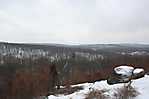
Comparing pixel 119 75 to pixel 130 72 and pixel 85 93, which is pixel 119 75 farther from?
pixel 85 93

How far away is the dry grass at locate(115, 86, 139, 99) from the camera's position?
9.09 metres

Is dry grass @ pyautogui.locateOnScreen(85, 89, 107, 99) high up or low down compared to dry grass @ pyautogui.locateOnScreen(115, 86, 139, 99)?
down

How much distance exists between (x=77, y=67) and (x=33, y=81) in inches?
1129

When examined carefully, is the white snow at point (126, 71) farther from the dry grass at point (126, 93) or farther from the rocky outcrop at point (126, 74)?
the dry grass at point (126, 93)

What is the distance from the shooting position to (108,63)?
69750 millimetres

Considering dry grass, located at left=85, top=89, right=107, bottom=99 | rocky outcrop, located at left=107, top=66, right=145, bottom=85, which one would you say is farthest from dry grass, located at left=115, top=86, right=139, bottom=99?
rocky outcrop, located at left=107, top=66, right=145, bottom=85

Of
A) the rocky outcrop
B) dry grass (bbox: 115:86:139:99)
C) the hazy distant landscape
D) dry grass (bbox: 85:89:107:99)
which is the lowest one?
the hazy distant landscape

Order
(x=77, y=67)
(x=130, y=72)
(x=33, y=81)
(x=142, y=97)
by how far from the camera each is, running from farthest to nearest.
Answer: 1. (x=77, y=67)
2. (x=33, y=81)
3. (x=130, y=72)
4. (x=142, y=97)

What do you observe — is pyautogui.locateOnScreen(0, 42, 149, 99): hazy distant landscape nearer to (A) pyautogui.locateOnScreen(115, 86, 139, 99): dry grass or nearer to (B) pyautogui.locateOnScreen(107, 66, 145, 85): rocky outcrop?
(B) pyautogui.locateOnScreen(107, 66, 145, 85): rocky outcrop

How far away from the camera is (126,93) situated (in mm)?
9234

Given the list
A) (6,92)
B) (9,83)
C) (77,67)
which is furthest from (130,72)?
(77,67)

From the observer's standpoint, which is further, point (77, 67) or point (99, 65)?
point (99, 65)

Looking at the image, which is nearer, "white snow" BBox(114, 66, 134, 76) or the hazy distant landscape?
"white snow" BBox(114, 66, 134, 76)

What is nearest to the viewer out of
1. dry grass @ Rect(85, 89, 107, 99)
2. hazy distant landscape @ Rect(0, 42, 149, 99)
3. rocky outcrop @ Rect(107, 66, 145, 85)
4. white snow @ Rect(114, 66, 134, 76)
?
dry grass @ Rect(85, 89, 107, 99)
